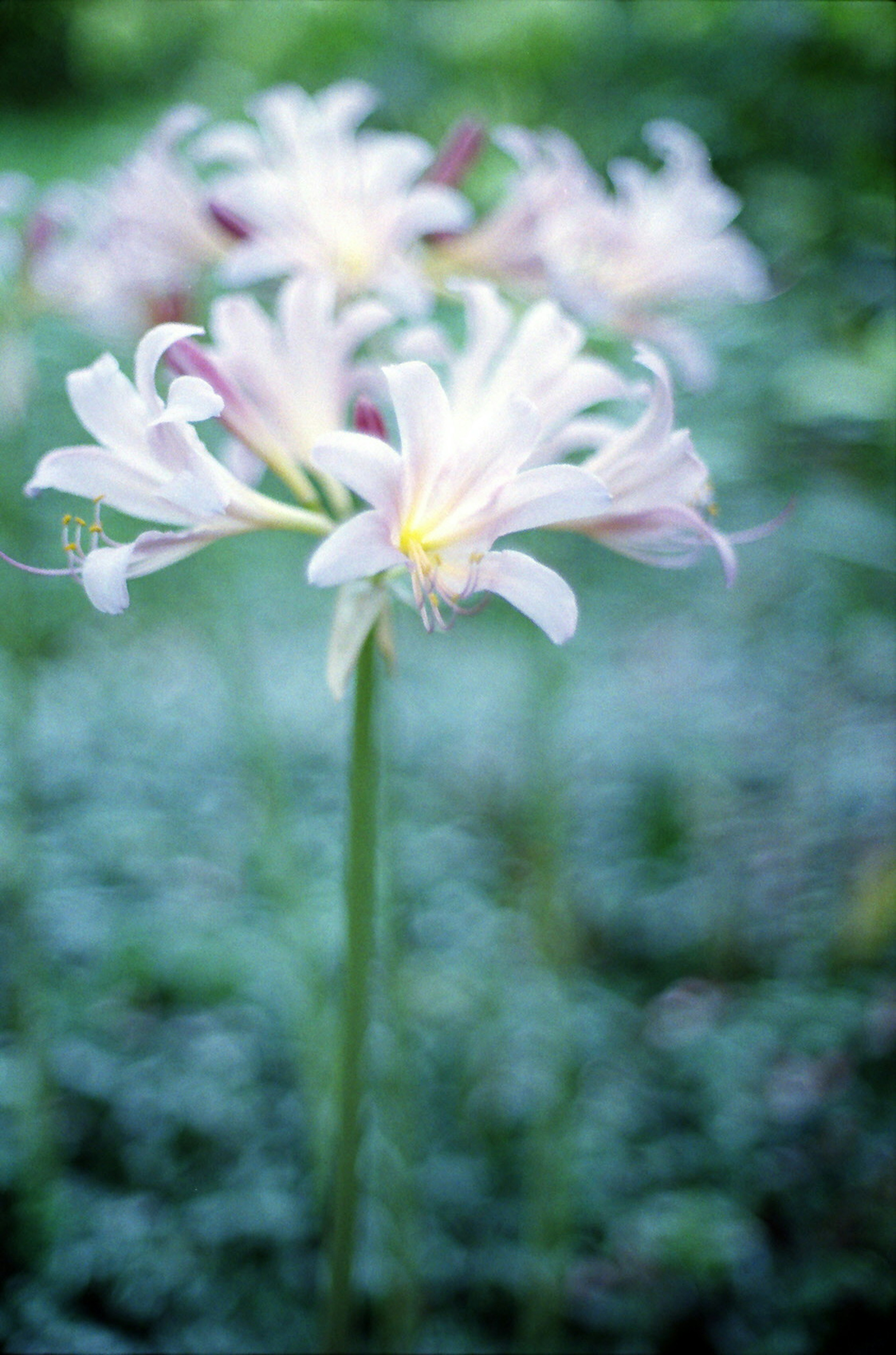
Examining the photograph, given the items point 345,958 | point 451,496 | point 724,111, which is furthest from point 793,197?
point 345,958

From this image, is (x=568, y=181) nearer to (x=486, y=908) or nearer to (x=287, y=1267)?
(x=287, y=1267)

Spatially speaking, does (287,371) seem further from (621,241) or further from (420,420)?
(621,241)

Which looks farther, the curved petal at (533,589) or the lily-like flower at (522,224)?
the lily-like flower at (522,224)

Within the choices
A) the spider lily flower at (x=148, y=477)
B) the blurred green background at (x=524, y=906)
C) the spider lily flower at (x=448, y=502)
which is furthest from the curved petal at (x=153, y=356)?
the blurred green background at (x=524, y=906)

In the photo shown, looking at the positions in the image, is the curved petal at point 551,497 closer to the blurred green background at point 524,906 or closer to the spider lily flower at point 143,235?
the spider lily flower at point 143,235

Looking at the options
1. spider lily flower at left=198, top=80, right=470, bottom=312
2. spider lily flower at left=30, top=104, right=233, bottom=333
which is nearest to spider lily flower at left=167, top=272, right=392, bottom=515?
spider lily flower at left=198, top=80, right=470, bottom=312

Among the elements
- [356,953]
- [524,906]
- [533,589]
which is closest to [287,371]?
[533,589]
